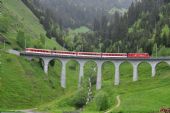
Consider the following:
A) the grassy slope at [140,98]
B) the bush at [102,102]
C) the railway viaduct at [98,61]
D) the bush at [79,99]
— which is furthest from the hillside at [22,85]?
the bush at [102,102]

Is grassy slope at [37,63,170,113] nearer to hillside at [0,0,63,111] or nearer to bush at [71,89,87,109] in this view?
bush at [71,89,87,109]

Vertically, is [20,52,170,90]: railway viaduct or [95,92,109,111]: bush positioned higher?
[20,52,170,90]: railway viaduct

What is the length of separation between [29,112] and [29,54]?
53262 mm

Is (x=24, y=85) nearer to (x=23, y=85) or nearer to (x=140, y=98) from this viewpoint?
(x=23, y=85)

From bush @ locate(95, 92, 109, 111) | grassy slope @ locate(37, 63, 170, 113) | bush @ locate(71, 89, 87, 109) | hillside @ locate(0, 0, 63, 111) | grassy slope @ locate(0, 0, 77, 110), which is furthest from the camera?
grassy slope @ locate(0, 0, 77, 110)

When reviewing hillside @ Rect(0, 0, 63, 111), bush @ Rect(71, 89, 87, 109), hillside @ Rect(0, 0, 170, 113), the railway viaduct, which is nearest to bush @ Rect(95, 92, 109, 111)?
hillside @ Rect(0, 0, 170, 113)

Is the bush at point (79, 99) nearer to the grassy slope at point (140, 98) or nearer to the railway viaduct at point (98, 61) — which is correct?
the grassy slope at point (140, 98)

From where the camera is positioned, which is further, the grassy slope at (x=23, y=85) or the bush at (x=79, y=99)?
the grassy slope at (x=23, y=85)

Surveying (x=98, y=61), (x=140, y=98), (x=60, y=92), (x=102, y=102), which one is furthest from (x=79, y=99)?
(x=98, y=61)

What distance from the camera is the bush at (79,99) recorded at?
3888 inches

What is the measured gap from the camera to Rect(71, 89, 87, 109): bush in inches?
3888

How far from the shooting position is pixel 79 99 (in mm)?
99500

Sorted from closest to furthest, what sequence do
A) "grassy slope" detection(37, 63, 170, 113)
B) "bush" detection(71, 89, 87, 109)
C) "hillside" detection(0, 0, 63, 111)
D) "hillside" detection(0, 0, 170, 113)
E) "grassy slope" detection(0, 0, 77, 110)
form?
1. "grassy slope" detection(37, 63, 170, 113)
2. "hillside" detection(0, 0, 170, 113)
3. "bush" detection(71, 89, 87, 109)
4. "hillside" detection(0, 0, 63, 111)
5. "grassy slope" detection(0, 0, 77, 110)

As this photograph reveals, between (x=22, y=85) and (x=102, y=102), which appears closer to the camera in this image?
(x=102, y=102)
